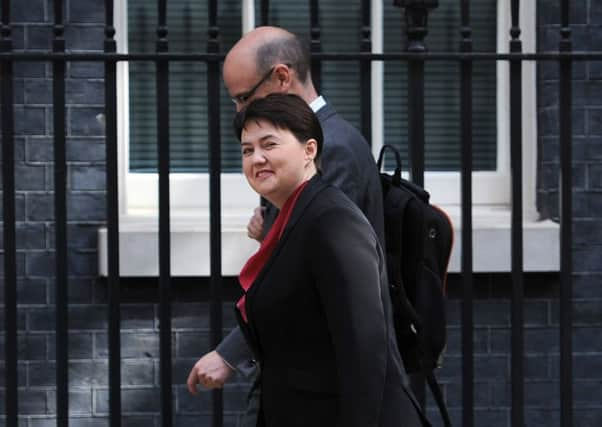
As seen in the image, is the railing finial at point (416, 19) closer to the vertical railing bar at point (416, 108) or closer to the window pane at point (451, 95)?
the vertical railing bar at point (416, 108)

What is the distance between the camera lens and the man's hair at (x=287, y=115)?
10.1 ft

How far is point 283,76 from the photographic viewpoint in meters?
3.60

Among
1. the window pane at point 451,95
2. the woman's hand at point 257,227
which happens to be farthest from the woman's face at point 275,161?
the window pane at point 451,95

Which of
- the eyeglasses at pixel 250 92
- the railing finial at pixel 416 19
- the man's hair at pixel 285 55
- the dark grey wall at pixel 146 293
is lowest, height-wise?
the dark grey wall at pixel 146 293

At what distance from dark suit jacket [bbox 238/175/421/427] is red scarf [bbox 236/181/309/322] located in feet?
0.14

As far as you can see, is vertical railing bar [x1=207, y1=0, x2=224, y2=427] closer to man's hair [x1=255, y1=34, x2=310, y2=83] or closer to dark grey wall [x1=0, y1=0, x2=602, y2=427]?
man's hair [x1=255, y1=34, x2=310, y2=83]

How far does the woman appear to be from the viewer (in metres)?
2.87

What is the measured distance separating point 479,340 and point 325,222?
3.34 m

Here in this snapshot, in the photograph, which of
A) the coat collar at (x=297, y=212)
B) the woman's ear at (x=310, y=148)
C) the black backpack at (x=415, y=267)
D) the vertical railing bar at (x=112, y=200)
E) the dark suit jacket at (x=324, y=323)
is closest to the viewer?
the dark suit jacket at (x=324, y=323)

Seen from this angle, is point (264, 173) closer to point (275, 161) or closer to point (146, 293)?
point (275, 161)

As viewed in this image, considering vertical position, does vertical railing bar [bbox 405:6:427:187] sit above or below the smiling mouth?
above

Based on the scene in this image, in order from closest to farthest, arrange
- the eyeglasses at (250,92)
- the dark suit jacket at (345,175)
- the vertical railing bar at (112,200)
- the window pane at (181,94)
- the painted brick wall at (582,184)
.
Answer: the dark suit jacket at (345,175) → the eyeglasses at (250,92) → the vertical railing bar at (112,200) → the painted brick wall at (582,184) → the window pane at (181,94)

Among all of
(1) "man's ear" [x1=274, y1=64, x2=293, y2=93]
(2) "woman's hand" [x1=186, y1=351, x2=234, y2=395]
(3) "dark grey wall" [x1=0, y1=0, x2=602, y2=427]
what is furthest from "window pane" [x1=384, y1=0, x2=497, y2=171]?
(2) "woman's hand" [x1=186, y1=351, x2=234, y2=395]

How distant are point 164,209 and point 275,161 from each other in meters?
1.21
